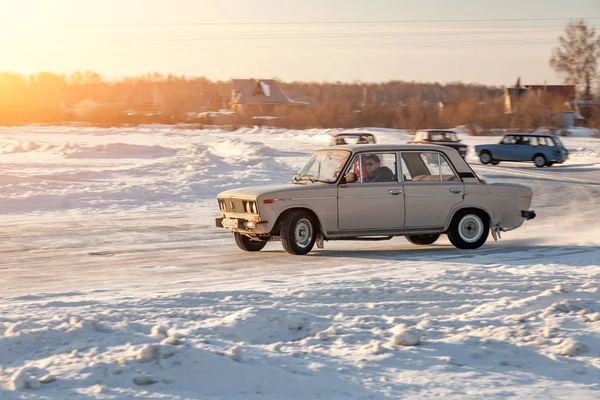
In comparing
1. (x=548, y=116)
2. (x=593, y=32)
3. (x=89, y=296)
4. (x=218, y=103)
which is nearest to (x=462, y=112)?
(x=548, y=116)

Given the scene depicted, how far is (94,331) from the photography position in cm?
721

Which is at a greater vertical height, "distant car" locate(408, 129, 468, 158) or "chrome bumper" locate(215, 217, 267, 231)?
"distant car" locate(408, 129, 468, 158)

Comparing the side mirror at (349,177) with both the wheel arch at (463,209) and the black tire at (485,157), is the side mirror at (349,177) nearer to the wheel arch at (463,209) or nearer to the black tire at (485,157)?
the wheel arch at (463,209)

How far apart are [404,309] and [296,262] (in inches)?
159

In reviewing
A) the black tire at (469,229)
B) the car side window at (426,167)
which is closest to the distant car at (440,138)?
the black tire at (469,229)

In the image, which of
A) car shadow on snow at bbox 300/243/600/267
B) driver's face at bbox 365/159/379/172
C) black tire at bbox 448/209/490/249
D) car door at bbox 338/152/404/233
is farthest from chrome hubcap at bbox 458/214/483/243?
driver's face at bbox 365/159/379/172

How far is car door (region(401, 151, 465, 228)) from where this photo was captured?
532 inches

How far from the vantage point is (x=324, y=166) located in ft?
44.4

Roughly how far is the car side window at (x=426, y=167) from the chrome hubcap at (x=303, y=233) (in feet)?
5.43

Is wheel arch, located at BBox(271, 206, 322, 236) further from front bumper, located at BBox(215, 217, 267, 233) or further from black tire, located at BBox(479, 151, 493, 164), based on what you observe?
black tire, located at BBox(479, 151, 493, 164)

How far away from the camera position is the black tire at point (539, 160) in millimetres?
41281

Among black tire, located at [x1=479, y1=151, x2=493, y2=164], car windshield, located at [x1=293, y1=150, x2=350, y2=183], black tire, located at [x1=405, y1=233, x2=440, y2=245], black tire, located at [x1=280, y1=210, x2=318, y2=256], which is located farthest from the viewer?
black tire, located at [x1=479, y1=151, x2=493, y2=164]

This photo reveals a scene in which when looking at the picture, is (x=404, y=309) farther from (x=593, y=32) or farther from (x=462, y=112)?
(x=593, y=32)

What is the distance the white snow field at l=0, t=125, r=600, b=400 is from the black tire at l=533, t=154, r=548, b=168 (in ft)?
83.2
